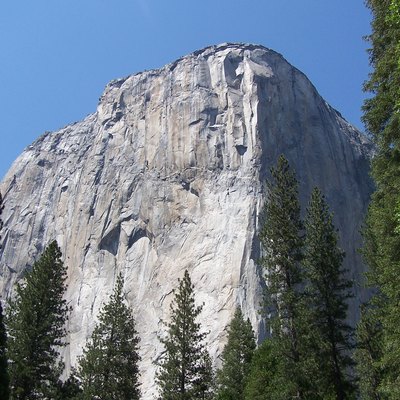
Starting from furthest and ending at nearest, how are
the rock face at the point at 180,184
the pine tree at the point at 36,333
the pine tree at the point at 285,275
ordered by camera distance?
1. the rock face at the point at 180,184
2. the pine tree at the point at 36,333
3. the pine tree at the point at 285,275

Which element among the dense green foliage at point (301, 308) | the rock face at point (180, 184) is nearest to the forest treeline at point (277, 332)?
the dense green foliage at point (301, 308)

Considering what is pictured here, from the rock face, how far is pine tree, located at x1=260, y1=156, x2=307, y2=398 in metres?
35.7

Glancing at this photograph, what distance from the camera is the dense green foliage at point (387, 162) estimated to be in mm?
14727

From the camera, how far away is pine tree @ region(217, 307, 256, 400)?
1344 inches

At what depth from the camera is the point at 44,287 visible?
29.7 m

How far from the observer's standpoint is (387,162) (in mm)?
16344

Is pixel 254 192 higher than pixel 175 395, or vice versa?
pixel 254 192

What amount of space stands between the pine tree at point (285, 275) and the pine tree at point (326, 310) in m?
0.78

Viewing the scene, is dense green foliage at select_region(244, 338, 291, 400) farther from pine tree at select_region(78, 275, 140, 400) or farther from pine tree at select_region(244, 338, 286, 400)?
pine tree at select_region(78, 275, 140, 400)

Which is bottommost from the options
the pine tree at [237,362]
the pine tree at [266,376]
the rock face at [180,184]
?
the pine tree at [266,376]

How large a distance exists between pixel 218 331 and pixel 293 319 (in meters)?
39.1

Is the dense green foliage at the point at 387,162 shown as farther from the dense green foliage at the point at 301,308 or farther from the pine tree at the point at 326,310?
the pine tree at the point at 326,310

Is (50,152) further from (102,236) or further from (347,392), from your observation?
(347,392)

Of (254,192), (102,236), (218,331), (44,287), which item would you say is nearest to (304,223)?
(44,287)
